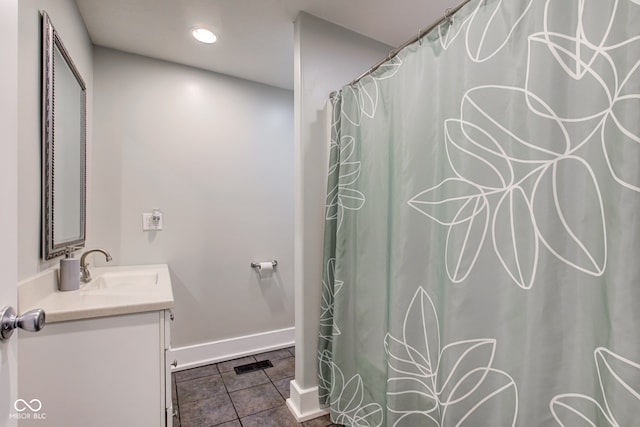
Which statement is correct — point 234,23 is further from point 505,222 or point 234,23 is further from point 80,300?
point 505,222

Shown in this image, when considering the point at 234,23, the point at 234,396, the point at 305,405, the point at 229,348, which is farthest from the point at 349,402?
the point at 234,23

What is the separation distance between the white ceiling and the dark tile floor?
2.44m

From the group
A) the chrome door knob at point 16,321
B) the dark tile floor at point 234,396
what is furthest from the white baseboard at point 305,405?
the chrome door knob at point 16,321

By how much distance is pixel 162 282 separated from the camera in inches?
63.2

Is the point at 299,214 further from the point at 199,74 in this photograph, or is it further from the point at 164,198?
the point at 199,74

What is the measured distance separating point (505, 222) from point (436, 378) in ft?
2.16

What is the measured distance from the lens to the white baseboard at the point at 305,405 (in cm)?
172

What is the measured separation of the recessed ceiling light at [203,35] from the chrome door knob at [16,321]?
1.93m

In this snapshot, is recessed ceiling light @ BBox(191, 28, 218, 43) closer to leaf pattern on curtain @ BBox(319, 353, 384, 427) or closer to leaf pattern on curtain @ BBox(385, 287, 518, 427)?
leaf pattern on curtain @ BBox(385, 287, 518, 427)

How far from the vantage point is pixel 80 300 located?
1182 mm

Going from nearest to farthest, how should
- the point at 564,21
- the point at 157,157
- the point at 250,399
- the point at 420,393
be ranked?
the point at 564,21 < the point at 420,393 < the point at 250,399 < the point at 157,157

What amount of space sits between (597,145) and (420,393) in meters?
1.06

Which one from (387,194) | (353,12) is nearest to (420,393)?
(387,194)

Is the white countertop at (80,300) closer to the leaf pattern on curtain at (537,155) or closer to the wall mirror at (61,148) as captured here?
the wall mirror at (61,148)
